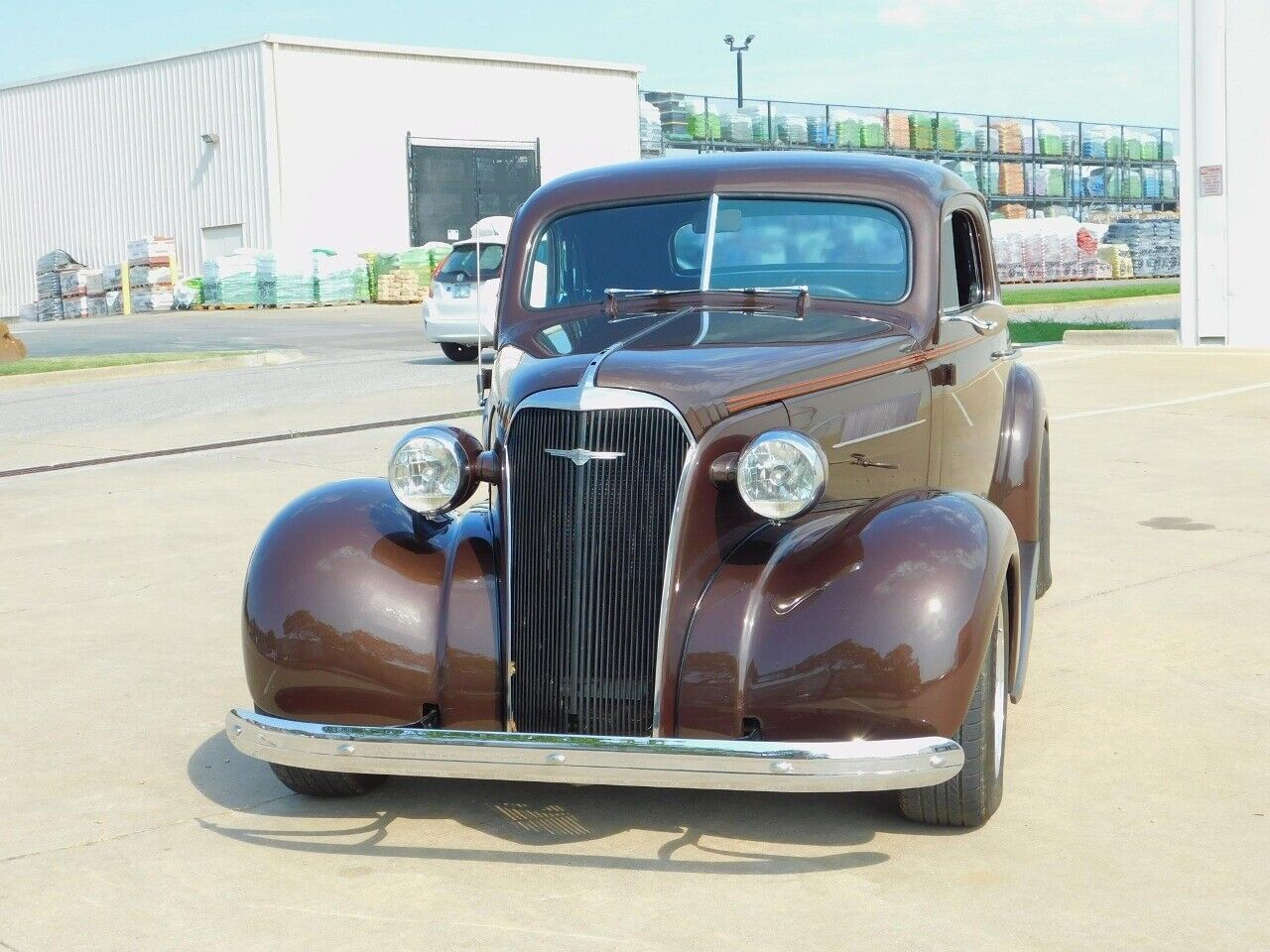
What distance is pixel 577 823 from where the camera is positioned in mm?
4348

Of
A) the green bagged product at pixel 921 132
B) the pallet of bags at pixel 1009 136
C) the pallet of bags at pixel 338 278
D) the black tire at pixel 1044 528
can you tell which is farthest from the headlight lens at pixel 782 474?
the pallet of bags at pixel 1009 136

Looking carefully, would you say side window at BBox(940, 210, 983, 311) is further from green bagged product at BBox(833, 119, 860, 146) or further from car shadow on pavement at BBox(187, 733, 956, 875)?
green bagged product at BBox(833, 119, 860, 146)

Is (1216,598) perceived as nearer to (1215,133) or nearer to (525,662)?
(525,662)

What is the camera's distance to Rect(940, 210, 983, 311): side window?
5.49m

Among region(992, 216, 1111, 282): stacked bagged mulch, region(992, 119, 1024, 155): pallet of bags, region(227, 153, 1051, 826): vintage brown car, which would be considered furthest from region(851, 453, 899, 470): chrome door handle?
region(992, 119, 1024, 155): pallet of bags

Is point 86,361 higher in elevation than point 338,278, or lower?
lower

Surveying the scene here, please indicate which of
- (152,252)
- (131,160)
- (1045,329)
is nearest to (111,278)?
(152,252)

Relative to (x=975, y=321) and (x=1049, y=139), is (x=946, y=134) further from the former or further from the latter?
(x=975, y=321)

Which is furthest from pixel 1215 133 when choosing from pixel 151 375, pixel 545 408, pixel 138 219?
pixel 138 219

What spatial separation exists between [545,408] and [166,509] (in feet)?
19.5

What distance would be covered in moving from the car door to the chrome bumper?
1643 millimetres

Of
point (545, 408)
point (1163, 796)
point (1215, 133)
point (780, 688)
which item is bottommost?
point (1163, 796)

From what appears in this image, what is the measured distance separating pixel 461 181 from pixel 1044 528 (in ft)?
117

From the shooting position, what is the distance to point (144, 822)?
446 cm
